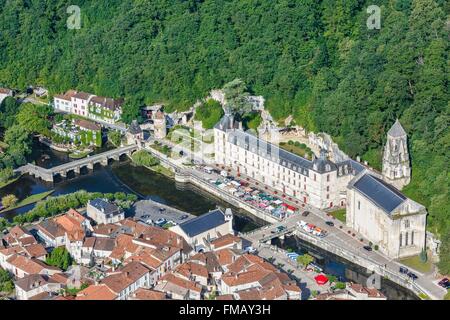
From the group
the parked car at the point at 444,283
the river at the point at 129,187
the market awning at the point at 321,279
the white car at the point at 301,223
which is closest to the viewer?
the parked car at the point at 444,283

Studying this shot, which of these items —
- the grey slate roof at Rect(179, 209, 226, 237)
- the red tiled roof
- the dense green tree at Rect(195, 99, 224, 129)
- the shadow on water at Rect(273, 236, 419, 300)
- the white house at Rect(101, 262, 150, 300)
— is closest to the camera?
the red tiled roof

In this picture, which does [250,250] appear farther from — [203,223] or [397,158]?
[397,158]

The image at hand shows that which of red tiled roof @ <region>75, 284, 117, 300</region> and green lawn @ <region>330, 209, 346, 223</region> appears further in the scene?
green lawn @ <region>330, 209, 346, 223</region>

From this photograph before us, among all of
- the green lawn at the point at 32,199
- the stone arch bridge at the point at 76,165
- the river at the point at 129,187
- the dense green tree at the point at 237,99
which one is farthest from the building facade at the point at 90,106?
the green lawn at the point at 32,199

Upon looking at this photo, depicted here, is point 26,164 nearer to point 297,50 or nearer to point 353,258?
point 297,50

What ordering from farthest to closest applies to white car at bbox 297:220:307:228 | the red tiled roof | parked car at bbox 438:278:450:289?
white car at bbox 297:220:307:228 → parked car at bbox 438:278:450:289 → the red tiled roof

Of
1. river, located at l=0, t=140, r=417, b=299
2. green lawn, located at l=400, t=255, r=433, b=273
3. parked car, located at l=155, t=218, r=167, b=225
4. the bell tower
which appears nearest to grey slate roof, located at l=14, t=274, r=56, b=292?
parked car, located at l=155, t=218, r=167, b=225

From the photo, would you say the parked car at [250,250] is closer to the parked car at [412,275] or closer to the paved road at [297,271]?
the paved road at [297,271]

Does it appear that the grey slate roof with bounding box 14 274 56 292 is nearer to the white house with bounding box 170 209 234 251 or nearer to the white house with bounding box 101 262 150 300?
the white house with bounding box 101 262 150 300

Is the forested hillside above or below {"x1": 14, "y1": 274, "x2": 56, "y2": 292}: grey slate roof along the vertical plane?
above
